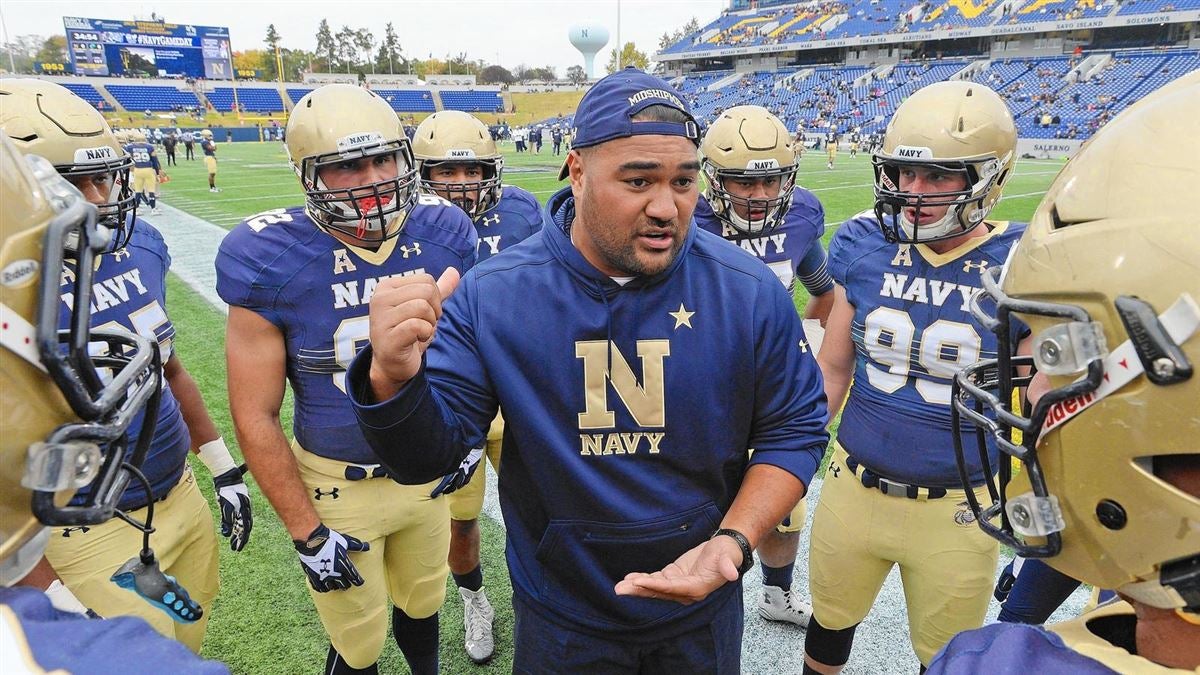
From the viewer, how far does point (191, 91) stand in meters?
50.5

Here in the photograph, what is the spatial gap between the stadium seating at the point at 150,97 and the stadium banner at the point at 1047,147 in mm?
50407

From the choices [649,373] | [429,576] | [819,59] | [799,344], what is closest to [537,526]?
[649,373]

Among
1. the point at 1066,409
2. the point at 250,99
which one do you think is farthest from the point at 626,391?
the point at 250,99

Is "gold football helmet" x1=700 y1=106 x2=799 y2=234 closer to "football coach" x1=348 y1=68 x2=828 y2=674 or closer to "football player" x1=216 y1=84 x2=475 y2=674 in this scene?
"football player" x1=216 y1=84 x2=475 y2=674

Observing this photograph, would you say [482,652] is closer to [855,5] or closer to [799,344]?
[799,344]

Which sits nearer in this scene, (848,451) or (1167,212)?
(1167,212)

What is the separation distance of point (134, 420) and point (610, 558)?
176cm

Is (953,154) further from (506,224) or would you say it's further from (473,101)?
(473,101)

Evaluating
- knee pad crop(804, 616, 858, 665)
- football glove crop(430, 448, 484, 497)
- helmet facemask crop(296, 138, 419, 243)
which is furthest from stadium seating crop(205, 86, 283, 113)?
knee pad crop(804, 616, 858, 665)

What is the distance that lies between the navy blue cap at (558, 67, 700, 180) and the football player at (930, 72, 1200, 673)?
845 millimetres

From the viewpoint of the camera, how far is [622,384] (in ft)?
5.76

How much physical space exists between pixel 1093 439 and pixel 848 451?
63.3 inches

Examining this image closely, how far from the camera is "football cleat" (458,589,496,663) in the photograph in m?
3.03

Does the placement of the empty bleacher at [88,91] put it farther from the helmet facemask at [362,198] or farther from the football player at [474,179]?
the helmet facemask at [362,198]
